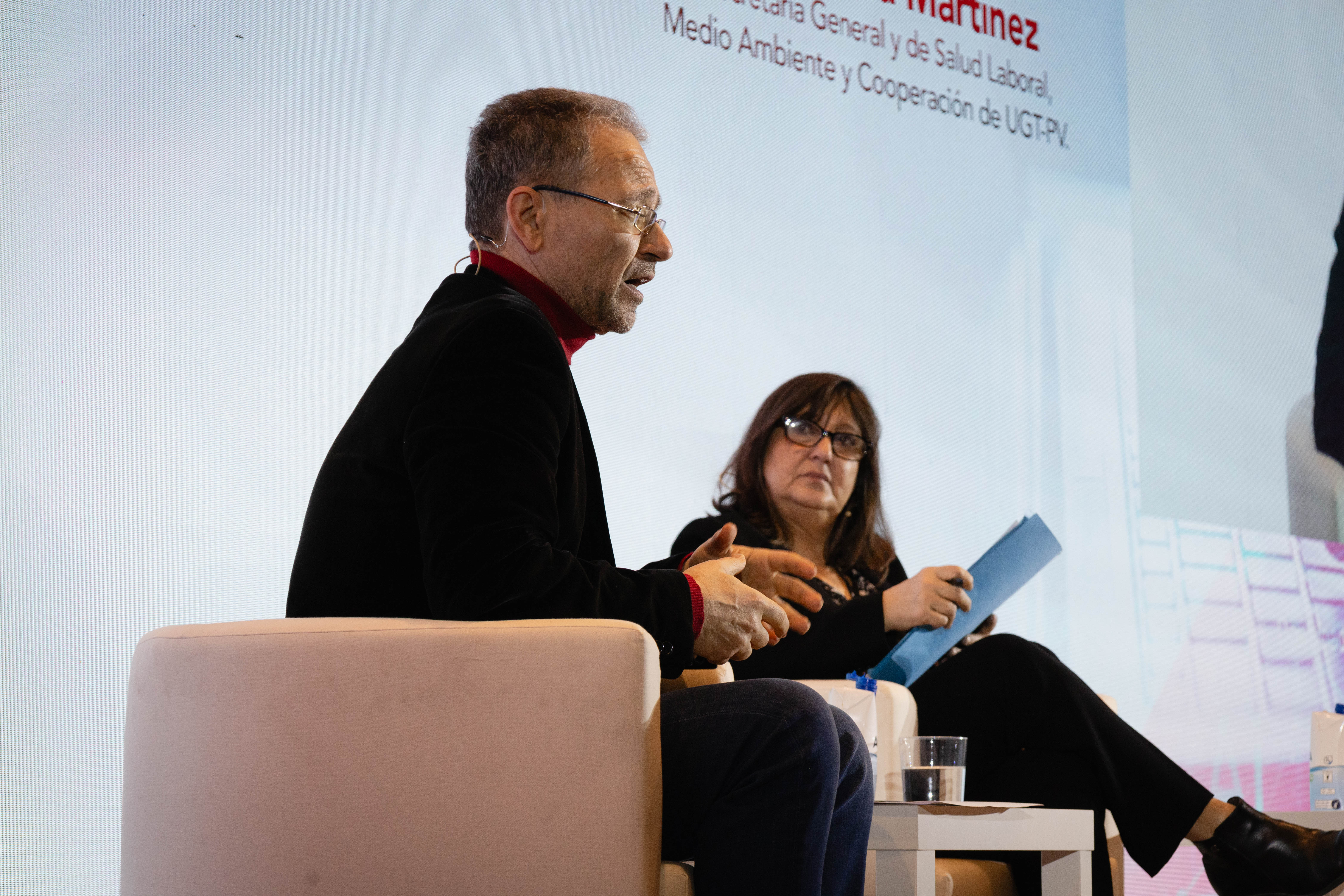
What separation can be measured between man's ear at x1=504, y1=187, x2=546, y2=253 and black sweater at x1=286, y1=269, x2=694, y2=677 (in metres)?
0.17

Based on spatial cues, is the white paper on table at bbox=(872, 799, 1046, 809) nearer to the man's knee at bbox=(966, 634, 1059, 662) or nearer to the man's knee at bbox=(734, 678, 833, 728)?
the man's knee at bbox=(734, 678, 833, 728)

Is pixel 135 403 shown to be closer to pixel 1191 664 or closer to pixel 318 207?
pixel 318 207

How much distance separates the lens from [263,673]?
4.16 feet

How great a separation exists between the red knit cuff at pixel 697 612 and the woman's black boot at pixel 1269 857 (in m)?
1.17

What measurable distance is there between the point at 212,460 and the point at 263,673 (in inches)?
49.0

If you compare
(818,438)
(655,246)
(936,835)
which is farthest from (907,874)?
(818,438)

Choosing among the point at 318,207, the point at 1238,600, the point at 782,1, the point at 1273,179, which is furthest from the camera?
the point at 1273,179

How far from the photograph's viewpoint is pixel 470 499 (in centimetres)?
123

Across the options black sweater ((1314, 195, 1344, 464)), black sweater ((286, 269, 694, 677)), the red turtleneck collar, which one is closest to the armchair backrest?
black sweater ((286, 269, 694, 677))

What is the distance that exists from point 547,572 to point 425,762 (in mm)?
208

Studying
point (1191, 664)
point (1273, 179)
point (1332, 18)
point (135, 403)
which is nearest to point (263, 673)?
point (135, 403)

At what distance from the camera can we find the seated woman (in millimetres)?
2107

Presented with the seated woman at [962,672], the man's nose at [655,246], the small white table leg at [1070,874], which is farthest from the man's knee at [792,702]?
the small white table leg at [1070,874]

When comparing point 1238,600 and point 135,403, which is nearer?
point 135,403
